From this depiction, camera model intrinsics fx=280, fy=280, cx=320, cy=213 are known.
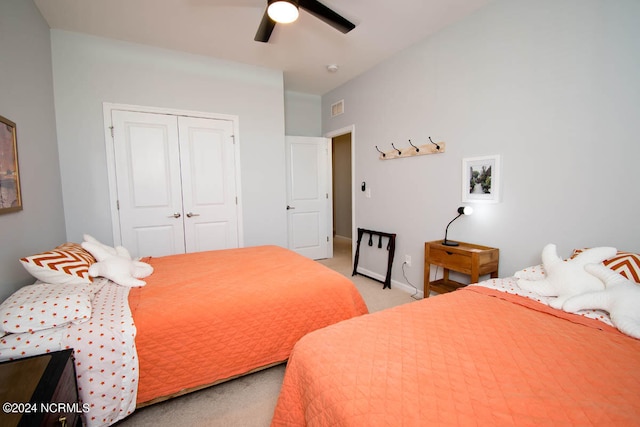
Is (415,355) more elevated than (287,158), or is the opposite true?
(287,158)

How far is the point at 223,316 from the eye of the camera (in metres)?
1.58

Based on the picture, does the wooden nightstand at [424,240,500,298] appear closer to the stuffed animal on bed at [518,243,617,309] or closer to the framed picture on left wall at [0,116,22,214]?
the stuffed animal on bed at [518,243,617,309]

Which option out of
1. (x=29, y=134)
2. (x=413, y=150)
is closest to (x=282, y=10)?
(x=413, y=150)

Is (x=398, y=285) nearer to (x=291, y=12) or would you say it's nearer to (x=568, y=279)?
(x=568, y=279)

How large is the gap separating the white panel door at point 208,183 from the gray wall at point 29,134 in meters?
1.12

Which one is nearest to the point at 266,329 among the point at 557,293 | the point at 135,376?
the point at 135,376

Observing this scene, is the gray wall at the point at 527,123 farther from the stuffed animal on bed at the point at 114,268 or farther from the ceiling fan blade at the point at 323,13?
the stuffed animal on bed at the point at 114,268

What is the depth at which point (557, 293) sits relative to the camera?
1.55 m

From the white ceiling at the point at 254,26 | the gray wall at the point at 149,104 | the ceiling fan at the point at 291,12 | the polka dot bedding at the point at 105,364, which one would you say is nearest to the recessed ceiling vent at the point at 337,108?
the white ceiling at the point at 254,26

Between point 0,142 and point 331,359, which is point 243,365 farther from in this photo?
point 0,142

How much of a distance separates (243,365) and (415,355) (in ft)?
3.50

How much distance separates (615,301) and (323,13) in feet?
7.92

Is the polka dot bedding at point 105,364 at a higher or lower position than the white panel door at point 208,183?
lower

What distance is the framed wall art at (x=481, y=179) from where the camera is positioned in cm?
232
